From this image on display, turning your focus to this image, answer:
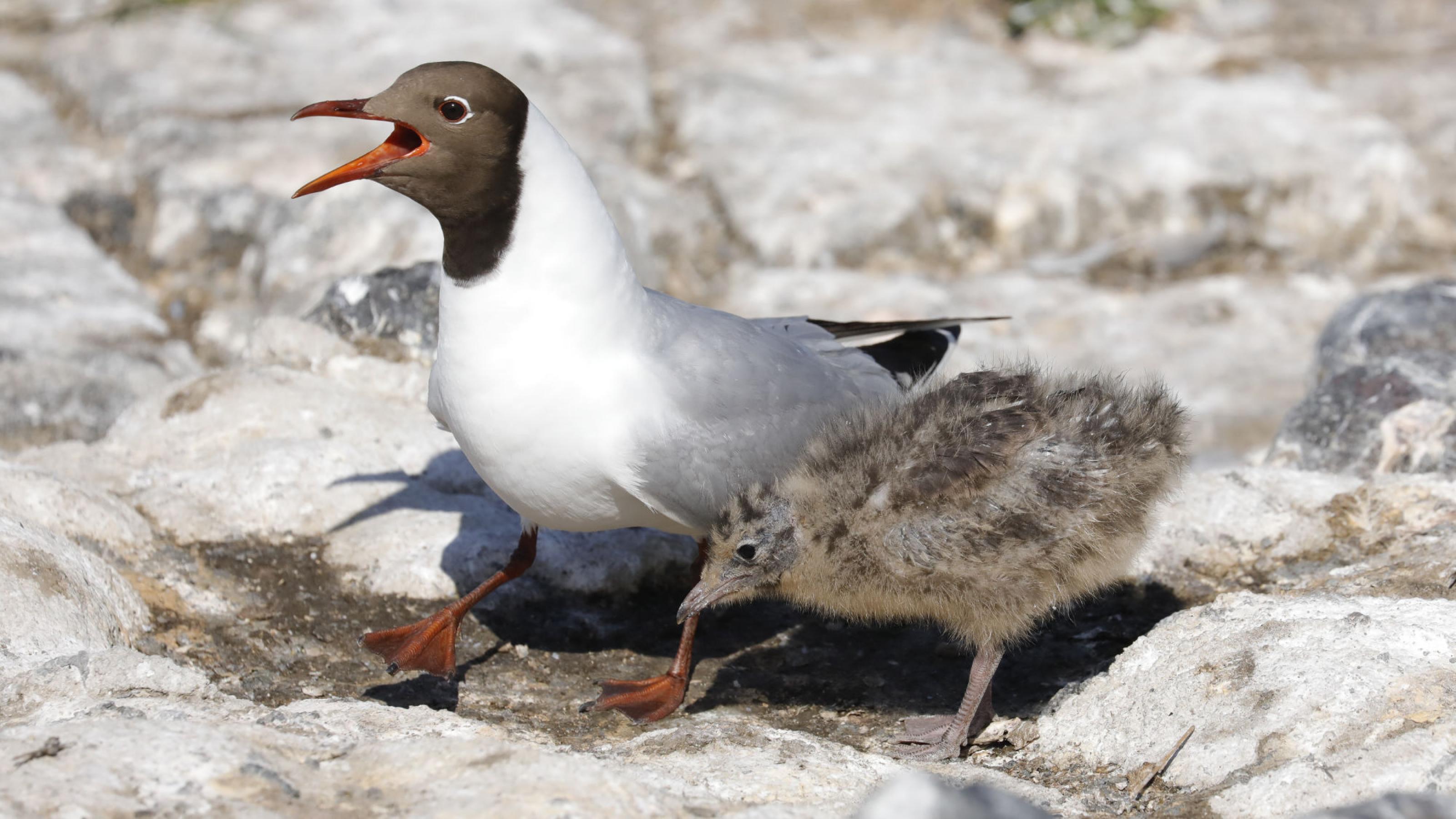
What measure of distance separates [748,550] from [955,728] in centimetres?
80

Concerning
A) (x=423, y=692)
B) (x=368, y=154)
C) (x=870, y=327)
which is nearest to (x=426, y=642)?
(x=423, y=692)

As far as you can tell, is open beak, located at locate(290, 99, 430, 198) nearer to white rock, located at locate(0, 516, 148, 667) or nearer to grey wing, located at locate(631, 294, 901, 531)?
grey wing, located at locate(631, 294, 901, 531)

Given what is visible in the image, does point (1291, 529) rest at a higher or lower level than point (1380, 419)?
lower

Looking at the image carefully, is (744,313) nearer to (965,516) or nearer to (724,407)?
(724,407)

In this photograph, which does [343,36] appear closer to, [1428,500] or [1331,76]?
[1331,76]

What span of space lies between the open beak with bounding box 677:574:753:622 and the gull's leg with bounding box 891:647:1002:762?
2.17 ft

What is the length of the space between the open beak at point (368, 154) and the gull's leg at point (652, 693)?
1.56 metres

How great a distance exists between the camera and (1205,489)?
5.31 m

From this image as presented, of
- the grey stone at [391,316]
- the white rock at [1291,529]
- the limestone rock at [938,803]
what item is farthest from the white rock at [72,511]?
the white rock at [1291,529]

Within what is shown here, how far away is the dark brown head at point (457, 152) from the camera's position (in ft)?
13.4

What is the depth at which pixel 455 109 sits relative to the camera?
4.10 metres

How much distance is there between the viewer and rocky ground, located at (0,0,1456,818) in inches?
139

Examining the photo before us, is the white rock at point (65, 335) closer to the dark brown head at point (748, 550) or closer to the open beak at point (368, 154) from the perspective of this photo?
the open beak at point (368, 154)

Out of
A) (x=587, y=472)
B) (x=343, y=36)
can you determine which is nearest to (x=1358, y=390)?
(x=587, y=472)
